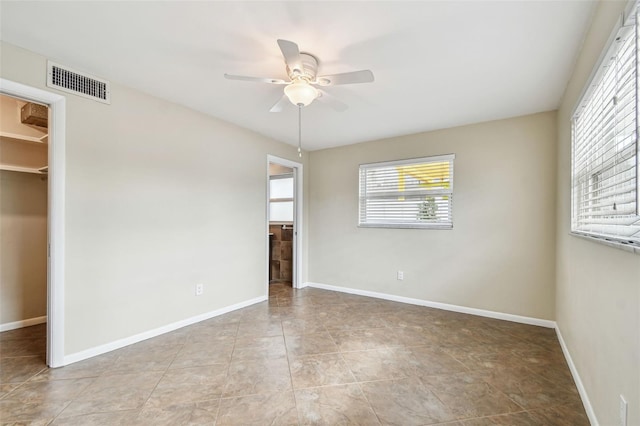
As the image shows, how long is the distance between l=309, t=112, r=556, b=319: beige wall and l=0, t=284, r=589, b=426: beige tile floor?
1.69 ft

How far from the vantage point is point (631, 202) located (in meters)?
1.18

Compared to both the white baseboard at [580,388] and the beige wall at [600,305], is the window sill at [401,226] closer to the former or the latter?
the beige wall at [600,305]

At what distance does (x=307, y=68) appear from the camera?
2.08 metres

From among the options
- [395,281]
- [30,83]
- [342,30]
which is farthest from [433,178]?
[30,83]

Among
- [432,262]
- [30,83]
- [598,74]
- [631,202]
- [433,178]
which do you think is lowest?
[432,262]

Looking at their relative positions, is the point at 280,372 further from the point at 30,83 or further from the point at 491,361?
the point at 30,83

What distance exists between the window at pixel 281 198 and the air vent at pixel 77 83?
342cm

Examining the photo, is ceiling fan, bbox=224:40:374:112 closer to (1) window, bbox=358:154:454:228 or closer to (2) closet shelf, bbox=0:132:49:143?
(1) window, bbox=358:154:454:228

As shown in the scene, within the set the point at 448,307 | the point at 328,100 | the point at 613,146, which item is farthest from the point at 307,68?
the point at 448,307

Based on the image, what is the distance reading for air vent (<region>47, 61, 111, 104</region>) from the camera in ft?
7.16

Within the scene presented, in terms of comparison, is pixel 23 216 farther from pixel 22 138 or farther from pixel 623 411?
pixel 623 411

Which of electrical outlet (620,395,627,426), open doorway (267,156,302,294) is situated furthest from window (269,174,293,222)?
electrical outlet (620,395,627,426)

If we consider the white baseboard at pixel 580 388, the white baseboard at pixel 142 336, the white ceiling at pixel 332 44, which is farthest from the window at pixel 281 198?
the white baseboard at pixel 580 388

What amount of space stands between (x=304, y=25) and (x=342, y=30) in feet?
0.80
